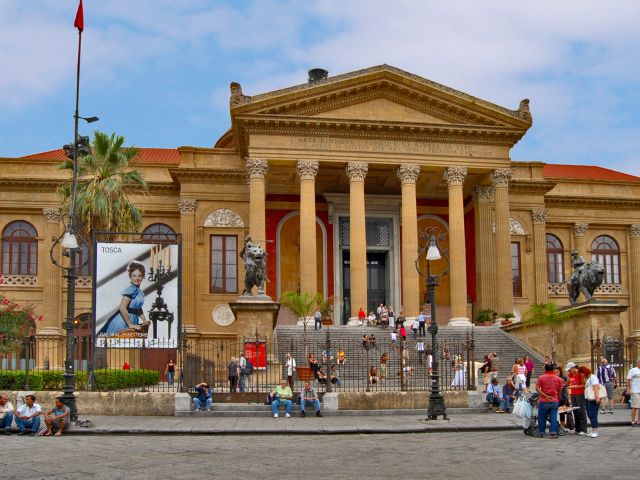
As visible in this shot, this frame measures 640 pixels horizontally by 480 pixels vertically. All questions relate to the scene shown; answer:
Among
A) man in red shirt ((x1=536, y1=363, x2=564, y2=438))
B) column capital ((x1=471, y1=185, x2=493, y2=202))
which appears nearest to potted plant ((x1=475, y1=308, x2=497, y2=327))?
column capital ((x1=471, y1=185, x2=493, y2=202))

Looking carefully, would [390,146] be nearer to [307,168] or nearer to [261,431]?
[307,168]

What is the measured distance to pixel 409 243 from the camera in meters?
40.8

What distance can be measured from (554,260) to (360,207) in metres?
14.7

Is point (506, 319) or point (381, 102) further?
point (381, 102)

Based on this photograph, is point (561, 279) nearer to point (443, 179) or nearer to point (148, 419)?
point (443, 179)

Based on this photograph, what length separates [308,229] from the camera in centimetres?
4034

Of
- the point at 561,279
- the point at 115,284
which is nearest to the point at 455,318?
the point at 561,279

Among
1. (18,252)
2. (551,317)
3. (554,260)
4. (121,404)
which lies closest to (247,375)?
(121,404)

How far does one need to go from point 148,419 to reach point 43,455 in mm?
6383

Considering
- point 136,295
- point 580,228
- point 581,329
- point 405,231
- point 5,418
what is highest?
point 580,228

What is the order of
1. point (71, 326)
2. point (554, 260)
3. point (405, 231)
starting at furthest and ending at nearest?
1. point (554, 260)
2. point (405, 231)
3. point (71, 326)

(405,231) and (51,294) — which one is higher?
(405,231)

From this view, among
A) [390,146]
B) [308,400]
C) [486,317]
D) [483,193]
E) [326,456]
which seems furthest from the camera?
[483,193]

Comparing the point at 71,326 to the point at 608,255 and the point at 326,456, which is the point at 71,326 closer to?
the point at 326,456
